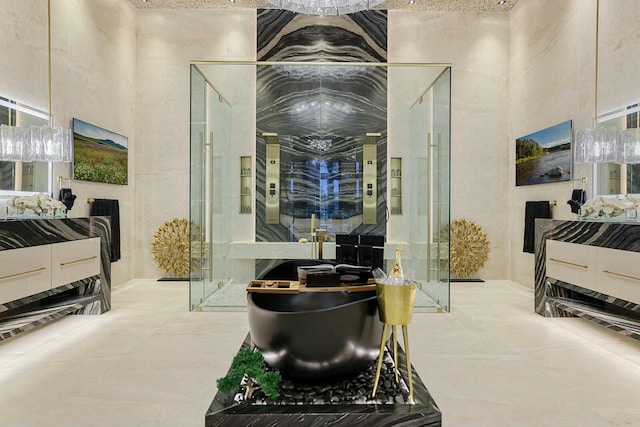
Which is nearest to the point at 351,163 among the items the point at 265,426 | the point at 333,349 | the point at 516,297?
the point at 516,297

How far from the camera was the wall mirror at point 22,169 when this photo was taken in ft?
11.2

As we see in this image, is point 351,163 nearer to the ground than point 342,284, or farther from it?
farther from it

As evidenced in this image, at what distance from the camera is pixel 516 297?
4.84 metres

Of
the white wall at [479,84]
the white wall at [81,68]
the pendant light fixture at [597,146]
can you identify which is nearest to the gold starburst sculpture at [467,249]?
the white wall at [479,84]

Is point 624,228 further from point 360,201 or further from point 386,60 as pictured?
point 386,60

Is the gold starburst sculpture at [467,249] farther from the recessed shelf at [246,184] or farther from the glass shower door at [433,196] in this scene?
the recessed shelf at [246,184]

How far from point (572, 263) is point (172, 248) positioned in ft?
15.8

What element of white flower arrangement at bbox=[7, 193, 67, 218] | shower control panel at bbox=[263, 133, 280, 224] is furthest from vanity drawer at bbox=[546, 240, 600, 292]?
white flower arrangement at bbox=[7, 193, 67, 218]

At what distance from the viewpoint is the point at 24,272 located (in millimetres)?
3066

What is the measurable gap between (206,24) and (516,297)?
217 inches

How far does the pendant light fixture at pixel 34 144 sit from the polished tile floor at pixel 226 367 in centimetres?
145

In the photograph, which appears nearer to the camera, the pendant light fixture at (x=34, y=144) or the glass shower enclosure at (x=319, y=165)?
the pendant light fixture at (x=34, y=144)

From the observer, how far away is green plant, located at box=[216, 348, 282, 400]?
6.49 ft

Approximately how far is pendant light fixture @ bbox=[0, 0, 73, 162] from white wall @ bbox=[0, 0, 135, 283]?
1.20 feet
